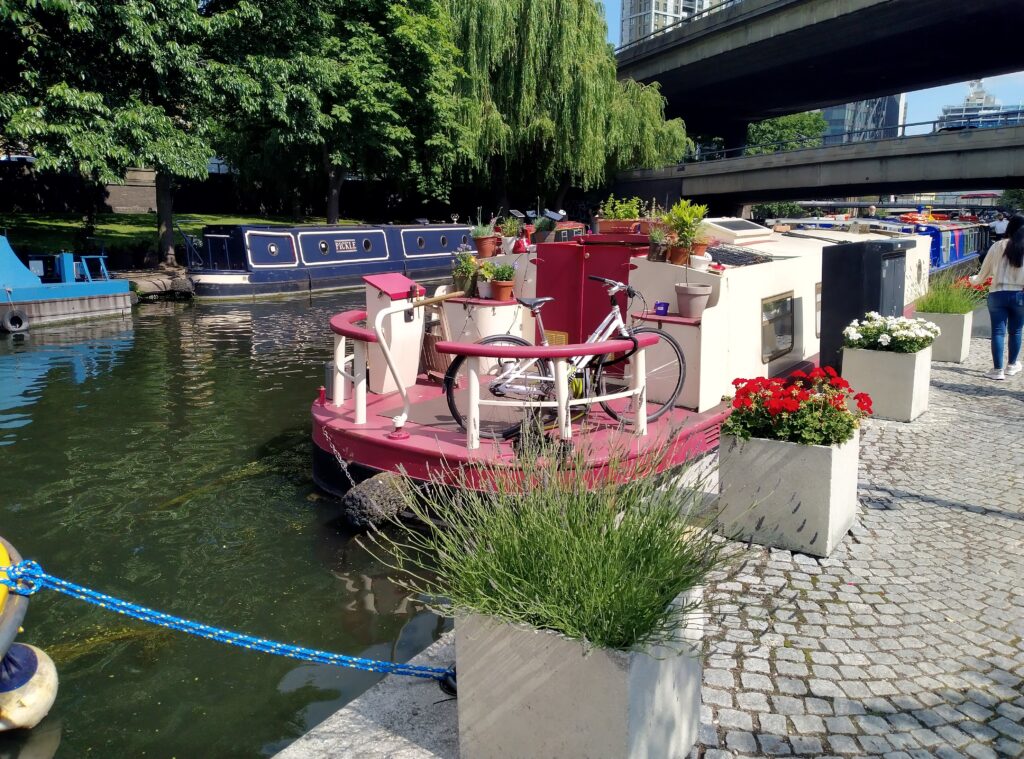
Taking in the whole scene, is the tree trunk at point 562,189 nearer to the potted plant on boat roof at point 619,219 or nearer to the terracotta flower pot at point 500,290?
the potted plant on boat roof at point 619,219

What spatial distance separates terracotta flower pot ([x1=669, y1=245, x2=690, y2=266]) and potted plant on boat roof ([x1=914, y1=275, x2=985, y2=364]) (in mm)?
5587

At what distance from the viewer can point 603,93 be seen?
112ft

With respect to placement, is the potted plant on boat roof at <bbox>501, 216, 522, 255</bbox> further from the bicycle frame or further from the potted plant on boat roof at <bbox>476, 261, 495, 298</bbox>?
the bicycle frame

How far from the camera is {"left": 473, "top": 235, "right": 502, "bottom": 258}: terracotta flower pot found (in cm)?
919

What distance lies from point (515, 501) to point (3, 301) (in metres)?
17.6

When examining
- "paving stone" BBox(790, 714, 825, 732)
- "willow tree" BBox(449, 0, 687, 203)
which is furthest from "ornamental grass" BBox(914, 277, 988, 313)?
"willow tree" BBox(449, 0, 687, 203)

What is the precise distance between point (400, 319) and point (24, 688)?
3844mm

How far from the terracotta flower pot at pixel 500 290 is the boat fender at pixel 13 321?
42.7ft

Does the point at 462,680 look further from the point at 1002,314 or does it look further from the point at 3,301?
the point at 3,301

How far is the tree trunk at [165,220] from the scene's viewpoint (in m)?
24.8

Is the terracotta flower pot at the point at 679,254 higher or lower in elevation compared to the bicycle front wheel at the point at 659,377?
higher

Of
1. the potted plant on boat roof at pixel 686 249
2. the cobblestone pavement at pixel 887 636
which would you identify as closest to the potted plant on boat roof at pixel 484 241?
the potted plant on boat roof at pixel 686 249

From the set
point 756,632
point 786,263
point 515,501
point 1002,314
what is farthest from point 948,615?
point 1002,314

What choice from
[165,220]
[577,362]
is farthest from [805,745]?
[165,220]
